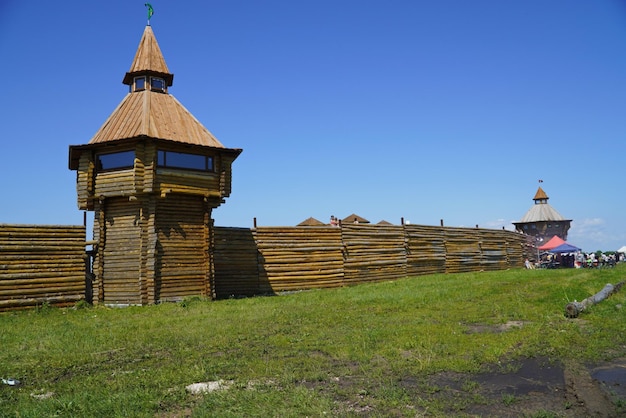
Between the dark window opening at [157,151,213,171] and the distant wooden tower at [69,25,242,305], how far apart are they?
0.13 feet

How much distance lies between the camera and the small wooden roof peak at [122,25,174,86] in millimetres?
22105

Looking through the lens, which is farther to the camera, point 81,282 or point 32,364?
point 81,282

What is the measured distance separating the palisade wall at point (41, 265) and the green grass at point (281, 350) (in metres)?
0.78

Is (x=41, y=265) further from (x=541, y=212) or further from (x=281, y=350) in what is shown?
(x=541, y=212)

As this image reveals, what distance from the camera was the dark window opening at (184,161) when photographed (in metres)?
19.3

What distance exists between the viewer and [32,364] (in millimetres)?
9289

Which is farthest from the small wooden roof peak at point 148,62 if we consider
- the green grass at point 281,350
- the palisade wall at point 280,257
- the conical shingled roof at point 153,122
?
the green grass at point 281,350

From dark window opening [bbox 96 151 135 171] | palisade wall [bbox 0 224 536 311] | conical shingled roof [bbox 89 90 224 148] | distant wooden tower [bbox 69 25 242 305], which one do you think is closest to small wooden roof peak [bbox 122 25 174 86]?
conical shingled roof [bbox 89 90 224 148]

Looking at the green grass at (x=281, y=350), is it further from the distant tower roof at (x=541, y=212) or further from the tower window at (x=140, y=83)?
the distant tower roof at (x=541, y=212)

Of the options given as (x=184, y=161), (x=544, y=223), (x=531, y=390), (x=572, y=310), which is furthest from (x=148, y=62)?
(x=544, y=223)

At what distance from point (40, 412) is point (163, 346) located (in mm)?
4346

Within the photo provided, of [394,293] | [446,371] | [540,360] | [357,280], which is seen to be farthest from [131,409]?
[357,280]

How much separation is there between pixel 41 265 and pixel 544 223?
230 ft

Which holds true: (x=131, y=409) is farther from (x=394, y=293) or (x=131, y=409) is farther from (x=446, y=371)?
(x=394, y=293)
